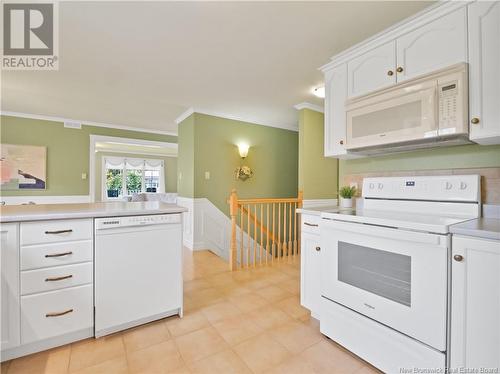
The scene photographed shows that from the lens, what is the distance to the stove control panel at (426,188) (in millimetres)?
1502

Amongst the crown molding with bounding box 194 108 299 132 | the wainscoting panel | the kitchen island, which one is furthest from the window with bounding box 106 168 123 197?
the kitchen island

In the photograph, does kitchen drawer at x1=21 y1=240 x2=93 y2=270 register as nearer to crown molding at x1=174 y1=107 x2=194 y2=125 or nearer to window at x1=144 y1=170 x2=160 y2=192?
crown molding at x1=174 y1=107 x2=194 y2=125

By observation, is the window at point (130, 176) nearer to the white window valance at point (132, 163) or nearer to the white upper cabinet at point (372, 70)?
the white window valance at point (132, 163)

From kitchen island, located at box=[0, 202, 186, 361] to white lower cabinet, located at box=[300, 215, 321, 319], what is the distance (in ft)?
3.28

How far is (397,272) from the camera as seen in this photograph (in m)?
1.33

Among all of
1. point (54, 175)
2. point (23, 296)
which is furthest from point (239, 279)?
point (54, 175)

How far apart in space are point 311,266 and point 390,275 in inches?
25.4

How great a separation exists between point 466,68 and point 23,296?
2.95 metres

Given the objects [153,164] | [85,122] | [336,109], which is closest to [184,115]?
[85,122]

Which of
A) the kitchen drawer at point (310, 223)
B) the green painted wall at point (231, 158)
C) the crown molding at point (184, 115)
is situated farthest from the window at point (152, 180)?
the kitchen drawer at point (310, 223)

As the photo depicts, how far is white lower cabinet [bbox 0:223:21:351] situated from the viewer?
140 cm

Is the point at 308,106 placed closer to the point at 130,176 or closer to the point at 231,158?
the point at 231,158

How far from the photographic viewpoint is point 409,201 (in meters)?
1.76

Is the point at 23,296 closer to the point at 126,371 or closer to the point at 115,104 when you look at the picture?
the point at 126,371
